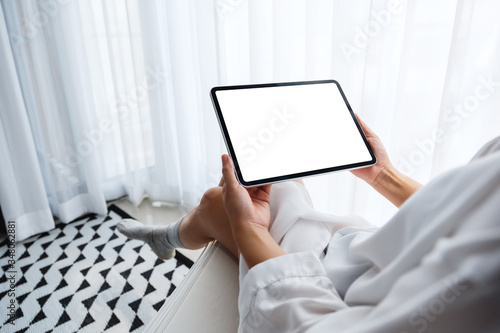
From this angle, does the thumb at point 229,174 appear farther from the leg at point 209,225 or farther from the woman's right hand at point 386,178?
the woman's right hand at point 386,178

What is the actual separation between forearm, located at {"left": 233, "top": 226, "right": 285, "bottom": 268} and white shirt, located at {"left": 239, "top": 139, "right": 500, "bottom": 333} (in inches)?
1.6

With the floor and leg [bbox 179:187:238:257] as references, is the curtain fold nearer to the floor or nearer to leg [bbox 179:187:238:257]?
the floor

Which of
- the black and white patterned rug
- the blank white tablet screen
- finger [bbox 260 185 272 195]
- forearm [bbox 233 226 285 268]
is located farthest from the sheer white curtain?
forearm [bbox 233 226 285 268]

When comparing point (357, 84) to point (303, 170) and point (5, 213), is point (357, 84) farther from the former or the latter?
point (5, 213)

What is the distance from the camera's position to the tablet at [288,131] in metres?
0.67

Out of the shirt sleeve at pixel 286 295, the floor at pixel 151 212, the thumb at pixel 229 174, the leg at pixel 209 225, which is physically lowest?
the floor at pixel 151 212

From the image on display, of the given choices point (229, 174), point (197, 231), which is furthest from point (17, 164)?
point (229, 174)

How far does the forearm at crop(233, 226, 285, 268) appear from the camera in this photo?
0.51 meters

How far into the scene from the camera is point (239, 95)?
2.37ft

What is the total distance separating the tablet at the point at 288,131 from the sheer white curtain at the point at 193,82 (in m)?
0.31

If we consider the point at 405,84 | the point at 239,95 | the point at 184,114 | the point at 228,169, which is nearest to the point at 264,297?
the point at 228,169

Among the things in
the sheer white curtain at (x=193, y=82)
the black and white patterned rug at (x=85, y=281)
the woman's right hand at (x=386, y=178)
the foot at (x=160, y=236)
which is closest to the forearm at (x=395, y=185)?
the woman's right hand at (x=386, y=178)

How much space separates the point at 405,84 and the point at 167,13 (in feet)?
3.53

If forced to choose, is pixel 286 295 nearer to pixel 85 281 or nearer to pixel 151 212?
pixel 85 281
